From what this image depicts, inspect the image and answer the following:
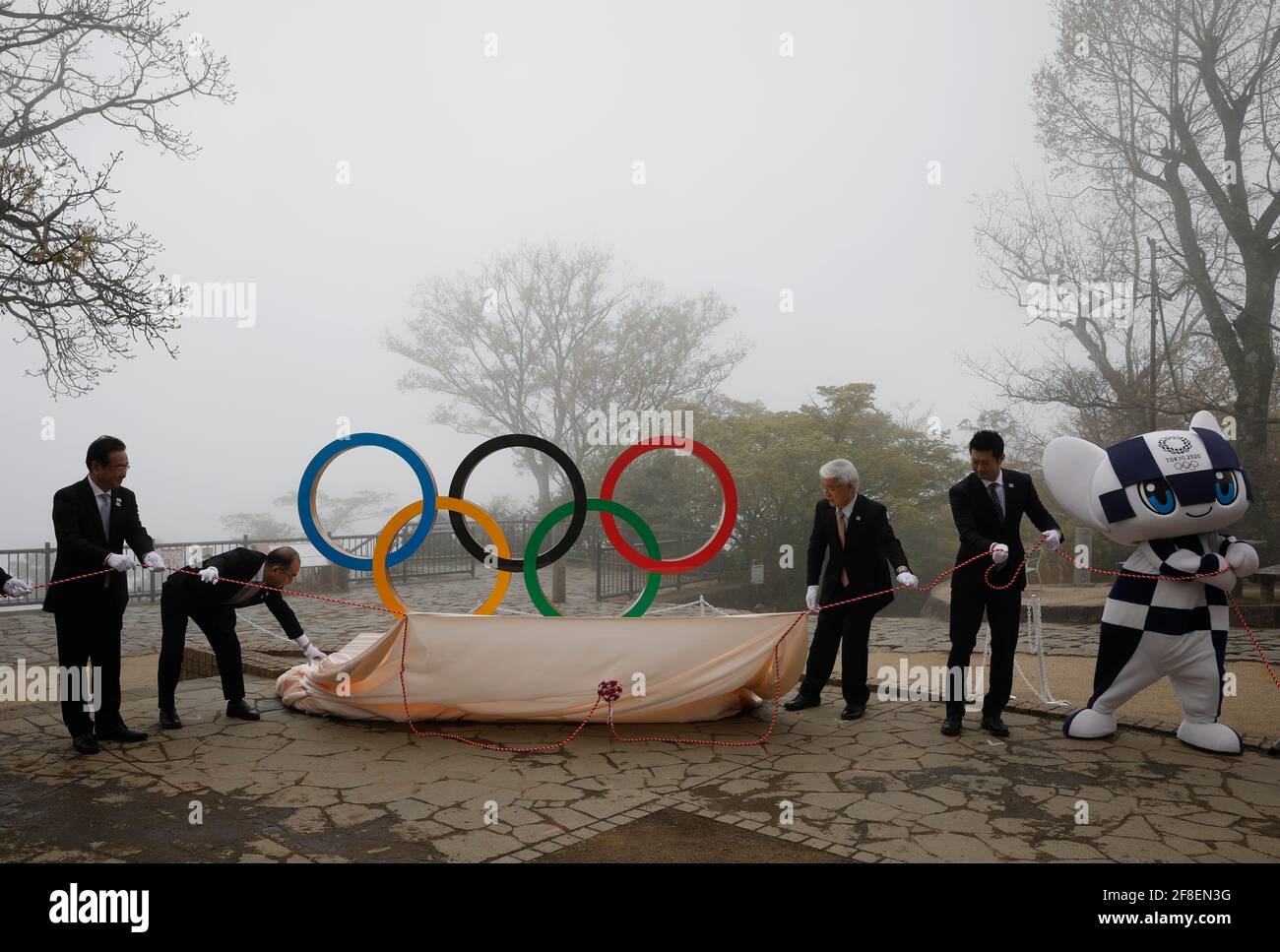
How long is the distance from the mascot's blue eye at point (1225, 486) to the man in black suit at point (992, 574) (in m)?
0.91

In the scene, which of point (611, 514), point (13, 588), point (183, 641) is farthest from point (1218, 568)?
point (13, 588)

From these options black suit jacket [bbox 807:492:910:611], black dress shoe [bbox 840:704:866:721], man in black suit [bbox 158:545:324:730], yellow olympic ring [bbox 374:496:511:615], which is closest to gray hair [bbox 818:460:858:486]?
black suit jacket [bbox 807:492:910:611]

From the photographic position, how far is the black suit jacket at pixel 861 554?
6293mm

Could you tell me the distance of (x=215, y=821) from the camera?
4.33 meters

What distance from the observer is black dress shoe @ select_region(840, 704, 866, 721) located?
634 centimetres

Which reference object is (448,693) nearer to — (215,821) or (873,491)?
(215,821)

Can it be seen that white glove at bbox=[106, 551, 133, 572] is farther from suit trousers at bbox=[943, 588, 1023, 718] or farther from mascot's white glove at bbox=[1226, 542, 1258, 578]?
mascot's white glove at bbox=[1226, 542, 1258, 578]

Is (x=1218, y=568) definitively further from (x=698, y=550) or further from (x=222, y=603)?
(x=222, y=603)

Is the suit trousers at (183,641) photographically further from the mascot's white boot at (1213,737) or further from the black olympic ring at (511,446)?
the mascot's white boot at (1213,737)

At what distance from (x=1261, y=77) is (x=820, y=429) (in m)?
10.1

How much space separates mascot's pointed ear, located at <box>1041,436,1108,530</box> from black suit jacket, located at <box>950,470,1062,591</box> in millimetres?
149

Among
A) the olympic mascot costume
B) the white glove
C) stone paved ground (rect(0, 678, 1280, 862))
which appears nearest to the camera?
stone paved ground (rect(0, 678, 1280, 862))

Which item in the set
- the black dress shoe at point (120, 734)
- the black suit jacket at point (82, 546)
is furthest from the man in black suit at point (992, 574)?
the black suit jacket at point (82, 546)

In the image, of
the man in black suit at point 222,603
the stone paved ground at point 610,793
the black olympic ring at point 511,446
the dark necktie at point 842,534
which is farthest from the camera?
the black olympic ring at point 511,446
